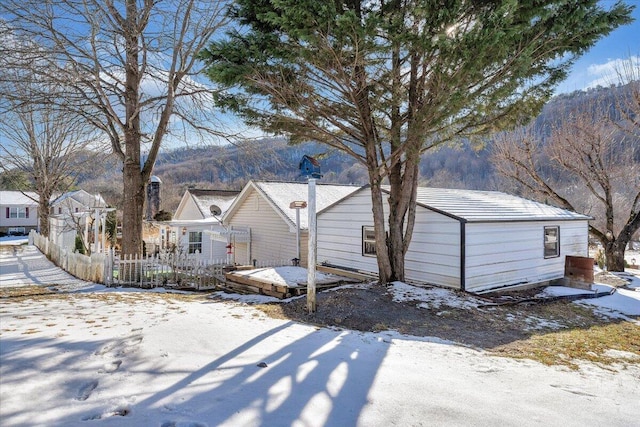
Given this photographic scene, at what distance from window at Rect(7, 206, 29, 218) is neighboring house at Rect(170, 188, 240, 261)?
28.2 meters

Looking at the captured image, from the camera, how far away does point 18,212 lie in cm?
4116

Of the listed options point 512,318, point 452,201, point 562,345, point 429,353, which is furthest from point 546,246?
point 429,353

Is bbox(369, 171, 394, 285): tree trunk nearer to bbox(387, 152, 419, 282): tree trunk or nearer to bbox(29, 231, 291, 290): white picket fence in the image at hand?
bbox(387, 152, 419, 282): tree trunk

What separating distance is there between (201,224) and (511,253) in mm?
14023

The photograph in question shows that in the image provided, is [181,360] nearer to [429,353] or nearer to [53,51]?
[429,353]

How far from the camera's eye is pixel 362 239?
1247 cm

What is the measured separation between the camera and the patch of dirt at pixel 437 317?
19.7ft

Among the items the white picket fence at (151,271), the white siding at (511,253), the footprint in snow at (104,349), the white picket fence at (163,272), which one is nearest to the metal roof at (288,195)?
the white picket fence at (151,271)

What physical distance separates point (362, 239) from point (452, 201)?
3.13 m

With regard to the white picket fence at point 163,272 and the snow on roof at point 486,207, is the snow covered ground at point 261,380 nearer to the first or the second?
the white picket fence at point 163,272

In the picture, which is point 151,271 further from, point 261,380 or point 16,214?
point 16,214

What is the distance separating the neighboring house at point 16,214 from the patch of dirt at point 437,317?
45.9 metres

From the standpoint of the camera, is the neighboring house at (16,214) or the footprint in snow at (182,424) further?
the neighboring house at (16,214)

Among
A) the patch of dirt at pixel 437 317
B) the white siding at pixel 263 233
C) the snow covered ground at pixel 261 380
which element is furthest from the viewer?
the white siding at pixel 263 233
